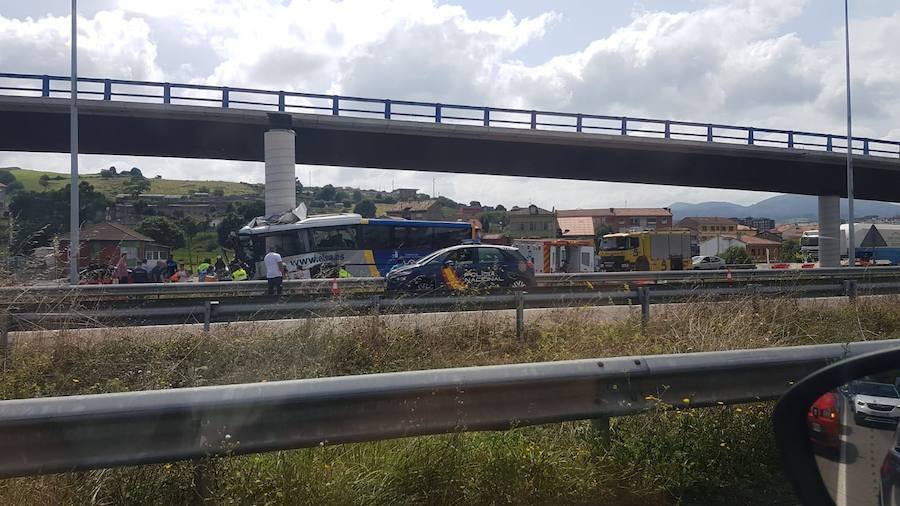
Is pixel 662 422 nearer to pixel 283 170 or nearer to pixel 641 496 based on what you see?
pixel 641 496

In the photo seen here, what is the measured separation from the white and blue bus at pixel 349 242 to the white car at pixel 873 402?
24192 millimetres

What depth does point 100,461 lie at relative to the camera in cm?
332

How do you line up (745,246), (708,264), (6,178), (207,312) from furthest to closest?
(745,246)
(6,178)
(708,264)
(207,312)

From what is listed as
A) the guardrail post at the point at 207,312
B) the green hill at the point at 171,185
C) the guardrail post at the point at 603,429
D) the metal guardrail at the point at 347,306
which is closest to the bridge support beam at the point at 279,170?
the metal guardrail at the point at 347,306

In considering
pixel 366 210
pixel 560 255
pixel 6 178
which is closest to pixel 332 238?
pixel 560 255

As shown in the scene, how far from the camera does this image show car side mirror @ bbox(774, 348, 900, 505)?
2350mm

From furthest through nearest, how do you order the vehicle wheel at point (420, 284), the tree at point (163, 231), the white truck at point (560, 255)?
the white truck at point (560, 255)
the tree at point (163, 231)
the vehicle wheel at point (420, 284)

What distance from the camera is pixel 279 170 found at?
29.8m

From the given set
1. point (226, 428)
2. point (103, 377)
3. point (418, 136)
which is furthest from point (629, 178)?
point (226, 428)

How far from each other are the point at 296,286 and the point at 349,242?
948 cm

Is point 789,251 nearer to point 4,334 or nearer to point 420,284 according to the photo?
point 420,284

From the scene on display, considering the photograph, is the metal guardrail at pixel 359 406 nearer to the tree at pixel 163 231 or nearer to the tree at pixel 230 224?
the tree at pixel 163 231

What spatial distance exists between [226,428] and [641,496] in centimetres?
242

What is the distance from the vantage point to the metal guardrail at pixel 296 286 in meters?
8.48
